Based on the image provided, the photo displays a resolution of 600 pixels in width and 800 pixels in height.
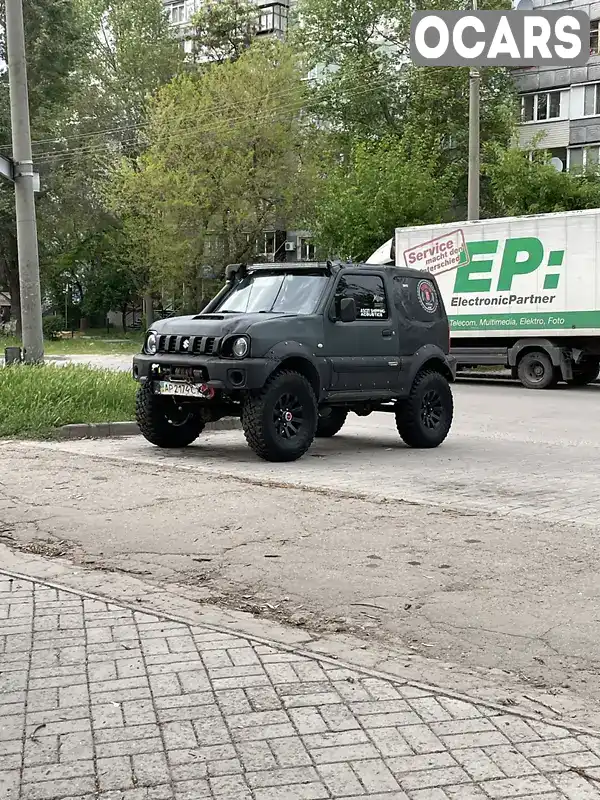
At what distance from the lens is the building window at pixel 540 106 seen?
155 ft

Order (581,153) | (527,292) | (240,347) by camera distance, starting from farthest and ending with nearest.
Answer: (581,153), (527,292), (240,347)

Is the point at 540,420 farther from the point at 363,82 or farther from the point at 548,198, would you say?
the point at 363,82

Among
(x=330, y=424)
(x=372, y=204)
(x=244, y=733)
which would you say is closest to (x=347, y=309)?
(x=330, y=424)

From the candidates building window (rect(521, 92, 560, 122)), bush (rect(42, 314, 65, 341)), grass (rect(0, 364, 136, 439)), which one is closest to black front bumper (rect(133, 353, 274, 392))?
grass (rect(0, 364, 136, 439))

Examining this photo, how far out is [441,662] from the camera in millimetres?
4523

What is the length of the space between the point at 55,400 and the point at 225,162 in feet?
90.5

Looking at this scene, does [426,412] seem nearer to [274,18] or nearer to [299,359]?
[299,359]

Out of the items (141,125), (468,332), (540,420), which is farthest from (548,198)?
(141,125)

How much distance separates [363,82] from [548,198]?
18.9 meters

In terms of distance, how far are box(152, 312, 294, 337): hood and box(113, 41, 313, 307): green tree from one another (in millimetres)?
28532

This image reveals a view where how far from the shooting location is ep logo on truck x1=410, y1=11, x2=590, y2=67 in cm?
3136

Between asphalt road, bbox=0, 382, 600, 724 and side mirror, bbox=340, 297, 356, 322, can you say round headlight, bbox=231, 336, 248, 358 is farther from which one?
side mirror, bbox=340, 297, 356, 322

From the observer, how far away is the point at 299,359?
10.6 m

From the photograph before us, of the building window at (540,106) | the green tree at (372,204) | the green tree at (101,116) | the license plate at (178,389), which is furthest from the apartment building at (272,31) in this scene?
the license plate at (178,389)
